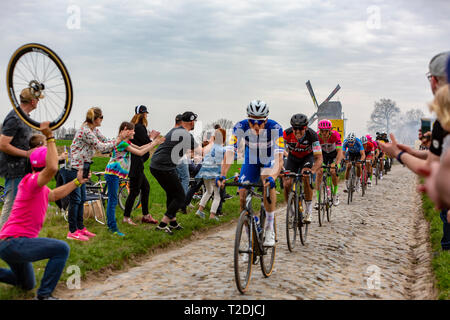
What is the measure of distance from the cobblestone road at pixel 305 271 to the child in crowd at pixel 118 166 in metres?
1.34

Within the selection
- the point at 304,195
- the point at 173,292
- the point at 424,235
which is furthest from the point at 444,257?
the point at 173,292

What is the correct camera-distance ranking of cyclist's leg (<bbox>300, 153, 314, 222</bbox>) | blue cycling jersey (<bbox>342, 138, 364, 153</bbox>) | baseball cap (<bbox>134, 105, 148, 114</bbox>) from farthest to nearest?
1. blue cycling jersey (<bbox>342, 138, 364, 153</bbox>)
2. baseball cap (<bbox>134, 105, 148, 114</bbox>)
3. cyclist's leg (<bbox>300, 153, 314, 222</bbox>)

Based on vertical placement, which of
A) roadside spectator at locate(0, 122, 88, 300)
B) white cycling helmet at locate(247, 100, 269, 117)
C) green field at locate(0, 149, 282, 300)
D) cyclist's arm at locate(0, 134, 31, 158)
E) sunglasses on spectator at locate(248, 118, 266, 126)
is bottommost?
green field at locate(0, 149, 282, 300)

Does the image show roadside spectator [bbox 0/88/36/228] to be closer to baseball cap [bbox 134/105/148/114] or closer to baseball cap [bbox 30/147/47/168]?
baseball cap [bbox 30/147/47/168]

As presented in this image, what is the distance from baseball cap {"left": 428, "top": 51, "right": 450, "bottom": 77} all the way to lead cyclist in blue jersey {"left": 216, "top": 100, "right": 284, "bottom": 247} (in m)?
3.27

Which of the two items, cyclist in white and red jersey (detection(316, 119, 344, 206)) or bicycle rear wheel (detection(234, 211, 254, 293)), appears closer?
bicycle rear wheel (detection(234, 211, 254, 293))

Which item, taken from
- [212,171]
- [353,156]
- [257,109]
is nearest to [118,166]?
[257,109]

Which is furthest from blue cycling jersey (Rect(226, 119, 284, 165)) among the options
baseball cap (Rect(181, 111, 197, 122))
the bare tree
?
the bare tree

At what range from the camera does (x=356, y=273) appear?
7824mm

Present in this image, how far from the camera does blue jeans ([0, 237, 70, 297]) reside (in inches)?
212

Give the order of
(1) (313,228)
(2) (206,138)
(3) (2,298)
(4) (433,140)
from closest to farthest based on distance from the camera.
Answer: (4) (433,140) < (3) (2,298) < (1) (313,228) < (2) (206,138)

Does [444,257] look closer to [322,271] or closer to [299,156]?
[322,271]
